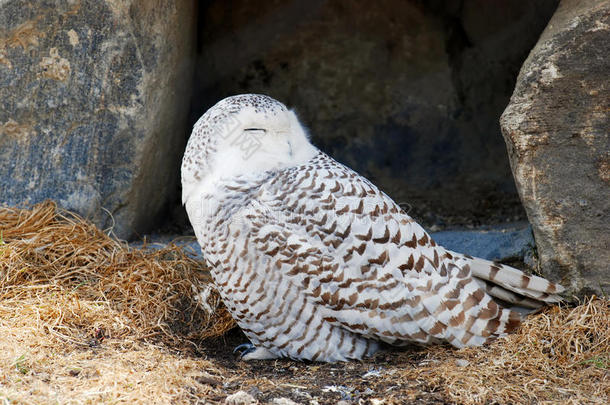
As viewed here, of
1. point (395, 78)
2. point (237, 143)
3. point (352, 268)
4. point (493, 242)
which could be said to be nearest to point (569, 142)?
point (493, 242)

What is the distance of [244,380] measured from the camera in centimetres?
298

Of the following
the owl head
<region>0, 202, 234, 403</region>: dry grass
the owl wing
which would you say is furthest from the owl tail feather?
<region>0, 202, 234, 403</region>: dry grass

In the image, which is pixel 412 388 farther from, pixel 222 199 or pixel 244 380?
pixel 222 199

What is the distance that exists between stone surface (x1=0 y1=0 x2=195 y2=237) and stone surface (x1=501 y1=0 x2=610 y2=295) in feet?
6.61

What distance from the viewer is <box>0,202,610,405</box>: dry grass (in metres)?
2.75

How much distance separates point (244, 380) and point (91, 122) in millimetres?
1849

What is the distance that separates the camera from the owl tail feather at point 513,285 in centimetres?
333

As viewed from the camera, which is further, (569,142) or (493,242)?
(493,242)

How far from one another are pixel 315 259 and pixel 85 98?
175 centimetres

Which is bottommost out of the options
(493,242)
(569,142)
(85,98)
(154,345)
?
(154,345)

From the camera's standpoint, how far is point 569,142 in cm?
331

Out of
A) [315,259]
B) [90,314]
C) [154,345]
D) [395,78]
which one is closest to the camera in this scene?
[315,259]

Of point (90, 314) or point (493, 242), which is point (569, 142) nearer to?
point (493, 242)

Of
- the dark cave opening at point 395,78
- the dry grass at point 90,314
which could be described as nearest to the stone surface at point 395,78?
the dark cave opening at point 395,78
